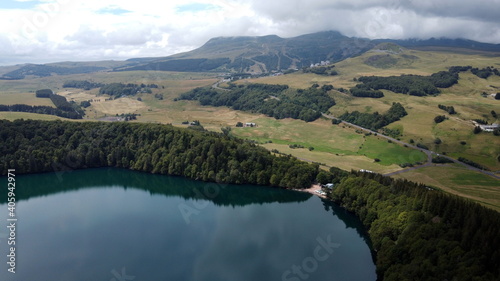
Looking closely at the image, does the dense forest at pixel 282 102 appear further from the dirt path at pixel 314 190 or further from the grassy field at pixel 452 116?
the dirt path at pixel 314 190

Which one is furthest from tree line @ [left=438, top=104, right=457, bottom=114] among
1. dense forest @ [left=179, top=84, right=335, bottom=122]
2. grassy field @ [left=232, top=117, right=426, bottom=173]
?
dense forest @ [left=179, top=84, right=335, bottom=122]

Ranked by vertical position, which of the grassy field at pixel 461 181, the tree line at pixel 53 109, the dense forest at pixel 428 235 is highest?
the tree line at pixel 53 109

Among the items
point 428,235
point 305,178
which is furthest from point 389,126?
point 428,235

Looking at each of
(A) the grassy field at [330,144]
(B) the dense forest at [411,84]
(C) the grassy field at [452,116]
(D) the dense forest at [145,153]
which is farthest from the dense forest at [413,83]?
(D) the dense forest at [145,153]

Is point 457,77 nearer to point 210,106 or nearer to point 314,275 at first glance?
point 210,106

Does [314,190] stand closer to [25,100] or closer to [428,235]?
[428,235]
